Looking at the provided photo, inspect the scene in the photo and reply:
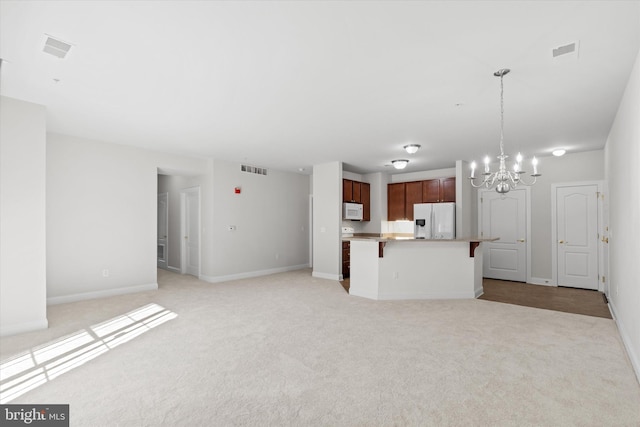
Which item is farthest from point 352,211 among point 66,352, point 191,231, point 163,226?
point 66,352

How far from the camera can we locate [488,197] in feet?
23.6

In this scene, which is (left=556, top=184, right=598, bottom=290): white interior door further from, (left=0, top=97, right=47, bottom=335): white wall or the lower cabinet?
(left=0, top=97, right=47, bottom=335): white wall

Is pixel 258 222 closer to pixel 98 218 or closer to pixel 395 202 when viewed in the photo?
pixel 98 218

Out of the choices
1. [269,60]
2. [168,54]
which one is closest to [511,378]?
[269,60]

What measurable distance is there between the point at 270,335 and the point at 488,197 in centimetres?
600

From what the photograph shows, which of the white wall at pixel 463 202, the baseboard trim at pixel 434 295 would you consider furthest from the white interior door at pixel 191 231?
the white wall at pixel 463 202

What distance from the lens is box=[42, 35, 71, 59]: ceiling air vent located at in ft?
7.86

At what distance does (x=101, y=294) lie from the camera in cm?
532

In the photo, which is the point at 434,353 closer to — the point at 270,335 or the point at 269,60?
the point at 270,335

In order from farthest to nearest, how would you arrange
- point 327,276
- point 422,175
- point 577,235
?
point 422,175 → point 327,276 → point 577,235

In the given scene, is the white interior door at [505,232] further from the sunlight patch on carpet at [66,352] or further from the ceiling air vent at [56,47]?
the ceiling air vent at [56,47]

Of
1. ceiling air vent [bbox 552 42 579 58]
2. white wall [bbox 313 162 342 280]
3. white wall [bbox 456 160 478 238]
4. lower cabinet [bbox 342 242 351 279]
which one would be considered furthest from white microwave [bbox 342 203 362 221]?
ceiling air vent [bbox 552 42 579 58]

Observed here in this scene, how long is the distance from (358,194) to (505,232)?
3.46 meters

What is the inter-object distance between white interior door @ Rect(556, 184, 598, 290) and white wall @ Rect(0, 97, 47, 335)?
8.54 metres
